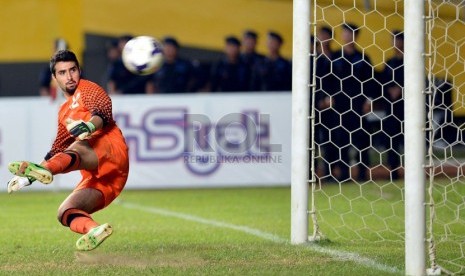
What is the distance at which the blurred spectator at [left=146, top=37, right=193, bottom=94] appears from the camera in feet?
54.5

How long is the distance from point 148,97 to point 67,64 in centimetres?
733

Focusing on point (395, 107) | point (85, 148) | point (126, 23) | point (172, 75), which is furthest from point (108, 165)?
point (126, 23)

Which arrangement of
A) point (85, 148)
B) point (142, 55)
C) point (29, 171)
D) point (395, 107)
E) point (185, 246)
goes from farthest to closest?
point (395, 107)
point (142, 55)
point (185, 246)
point (85, 148)
point (29, 171)

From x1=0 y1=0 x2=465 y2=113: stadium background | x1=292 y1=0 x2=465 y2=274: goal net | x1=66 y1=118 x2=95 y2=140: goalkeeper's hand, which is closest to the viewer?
x1=66 y1=118 x2=95 y2=140: goalkeeper's hand

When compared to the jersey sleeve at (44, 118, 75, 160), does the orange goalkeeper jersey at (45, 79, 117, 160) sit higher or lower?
higher

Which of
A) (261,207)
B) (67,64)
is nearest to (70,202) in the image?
(67,64)

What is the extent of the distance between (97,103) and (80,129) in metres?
0.50

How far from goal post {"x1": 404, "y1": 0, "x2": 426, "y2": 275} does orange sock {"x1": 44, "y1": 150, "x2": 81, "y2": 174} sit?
7.62 ft

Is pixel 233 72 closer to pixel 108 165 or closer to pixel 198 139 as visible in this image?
pixel 198 139

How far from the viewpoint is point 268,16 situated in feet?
59.5

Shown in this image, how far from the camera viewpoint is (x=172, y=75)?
16.8 metres

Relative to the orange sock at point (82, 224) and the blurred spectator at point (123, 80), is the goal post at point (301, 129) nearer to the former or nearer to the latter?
the orange sock at point (82, 224)

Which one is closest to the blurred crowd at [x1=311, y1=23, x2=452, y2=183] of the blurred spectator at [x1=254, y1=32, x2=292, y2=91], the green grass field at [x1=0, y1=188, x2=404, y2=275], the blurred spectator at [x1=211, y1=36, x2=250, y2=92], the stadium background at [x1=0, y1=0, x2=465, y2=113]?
the blurred spectator at [x1=254, y1=32, x2=292, y2=91]

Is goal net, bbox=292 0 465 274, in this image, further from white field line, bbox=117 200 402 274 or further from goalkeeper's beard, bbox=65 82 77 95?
goalkeeper's beard, bbox=65 82 77 95
